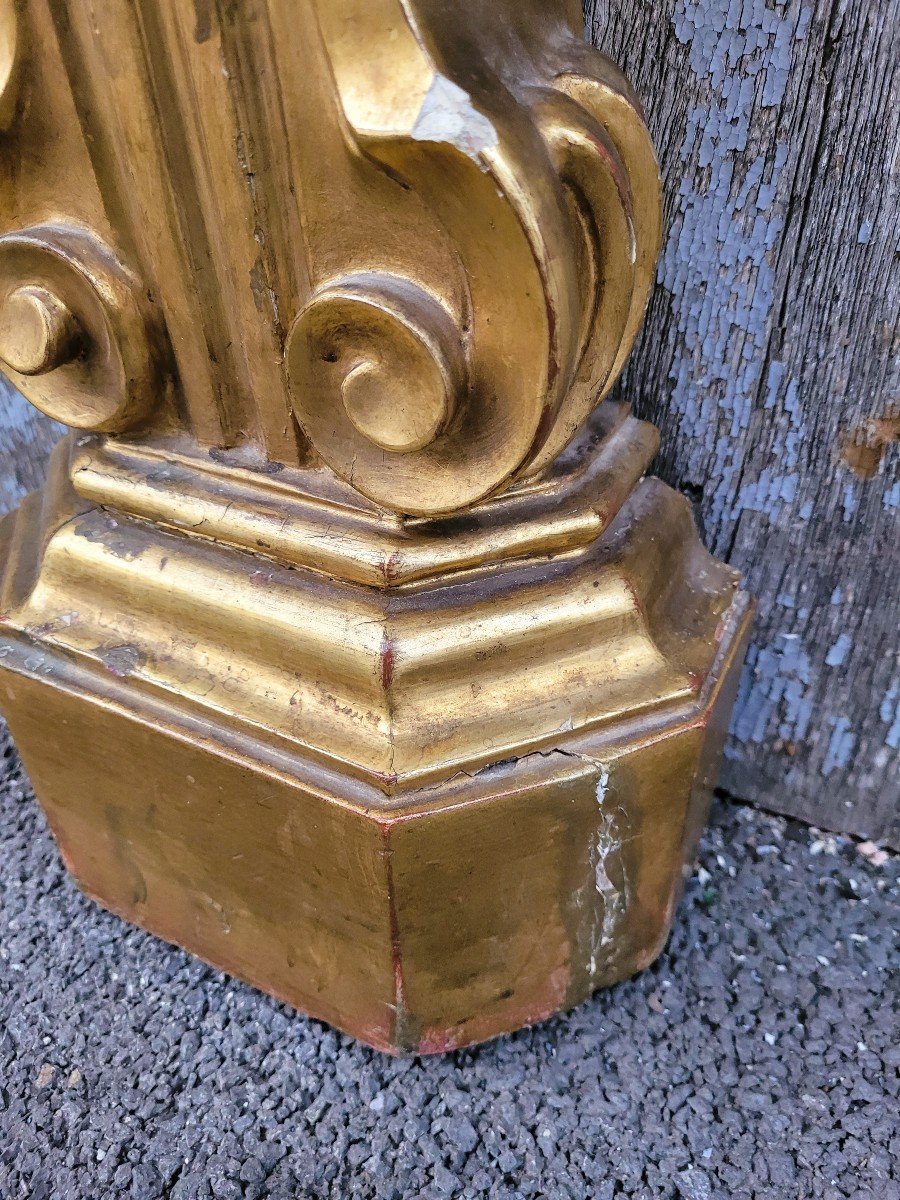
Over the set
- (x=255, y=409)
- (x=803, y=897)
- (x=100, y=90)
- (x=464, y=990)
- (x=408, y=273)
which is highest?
(x=100, y=90)

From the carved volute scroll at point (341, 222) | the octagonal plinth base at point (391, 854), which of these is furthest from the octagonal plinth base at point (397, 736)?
the carved volute scroll at point (341, 222)

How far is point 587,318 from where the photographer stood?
2.49 feet

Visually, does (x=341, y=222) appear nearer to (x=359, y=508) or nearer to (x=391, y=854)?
(x=359, y=508)

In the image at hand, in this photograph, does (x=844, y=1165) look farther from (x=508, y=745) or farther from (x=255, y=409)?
(x=255, y=409)

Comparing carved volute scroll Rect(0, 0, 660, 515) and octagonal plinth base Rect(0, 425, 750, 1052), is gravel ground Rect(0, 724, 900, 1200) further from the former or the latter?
carved volute scroll Rect(0, 0, 660, 515)

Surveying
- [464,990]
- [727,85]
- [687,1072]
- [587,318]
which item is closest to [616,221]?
[587,318]

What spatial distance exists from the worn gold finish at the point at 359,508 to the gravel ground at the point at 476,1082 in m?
0.07

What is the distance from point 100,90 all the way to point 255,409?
Result: 27cm

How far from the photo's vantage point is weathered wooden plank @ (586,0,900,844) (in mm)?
899

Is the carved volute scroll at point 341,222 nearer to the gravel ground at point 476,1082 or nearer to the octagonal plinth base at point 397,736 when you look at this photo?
the octagonal plinth base at point 397,736

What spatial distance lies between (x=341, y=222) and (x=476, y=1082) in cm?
84

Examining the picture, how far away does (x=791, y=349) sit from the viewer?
1.02m

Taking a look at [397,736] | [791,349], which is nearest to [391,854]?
Result: [397,736]

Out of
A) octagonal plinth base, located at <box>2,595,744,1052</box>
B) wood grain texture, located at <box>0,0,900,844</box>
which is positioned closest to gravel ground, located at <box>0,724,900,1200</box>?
octagonal plinth base, located at <box>2,595,744,1052</box>
